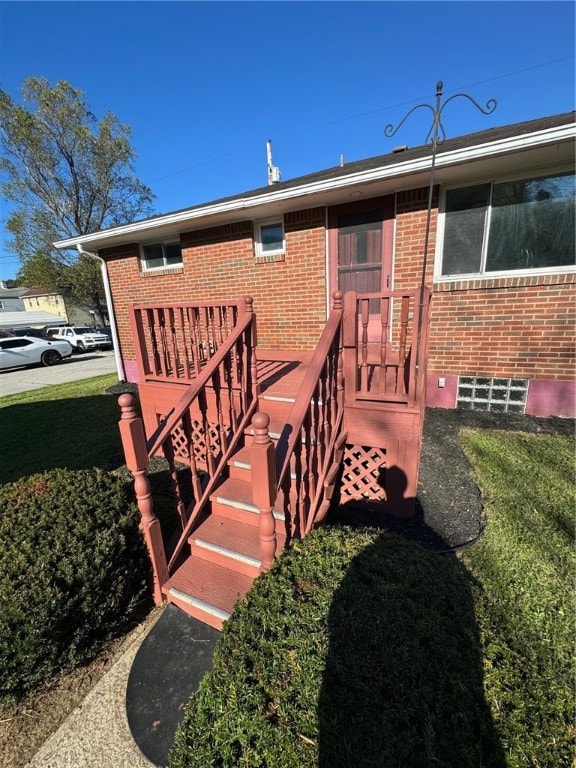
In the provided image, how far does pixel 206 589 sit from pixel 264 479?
113 cm

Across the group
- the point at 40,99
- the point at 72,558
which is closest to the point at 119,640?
the point at 72,558

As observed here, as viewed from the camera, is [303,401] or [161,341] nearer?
[303,401]

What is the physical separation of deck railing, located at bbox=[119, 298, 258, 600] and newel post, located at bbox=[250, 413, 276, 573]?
785mm

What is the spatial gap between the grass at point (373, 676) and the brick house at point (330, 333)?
47 cm

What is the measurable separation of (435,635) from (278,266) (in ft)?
18.8

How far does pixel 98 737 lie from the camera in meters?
1.67

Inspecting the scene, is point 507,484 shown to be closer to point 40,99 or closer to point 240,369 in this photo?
point 240,369

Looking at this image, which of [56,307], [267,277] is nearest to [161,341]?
[267,277]

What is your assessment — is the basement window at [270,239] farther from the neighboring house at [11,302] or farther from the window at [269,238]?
the neighboring house at [11,302]

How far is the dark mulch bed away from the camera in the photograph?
2.85 m

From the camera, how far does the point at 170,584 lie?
91.8 inches

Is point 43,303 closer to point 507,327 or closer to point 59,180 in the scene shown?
point 59,180

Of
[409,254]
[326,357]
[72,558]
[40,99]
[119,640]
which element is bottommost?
[119,640]

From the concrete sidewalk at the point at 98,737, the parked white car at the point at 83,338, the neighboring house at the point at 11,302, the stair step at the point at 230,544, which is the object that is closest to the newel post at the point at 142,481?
the stair step at the point at 230,544
